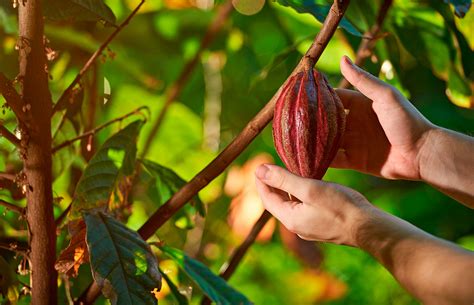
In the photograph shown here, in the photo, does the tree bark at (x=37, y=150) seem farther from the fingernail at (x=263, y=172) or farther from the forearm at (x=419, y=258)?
the forearm at (x=419, y=258)

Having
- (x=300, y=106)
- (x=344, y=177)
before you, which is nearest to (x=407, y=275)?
(x=300, y=106)

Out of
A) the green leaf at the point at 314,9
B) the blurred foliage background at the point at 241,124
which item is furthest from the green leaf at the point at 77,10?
the blurred foliage background at the point at 241,124

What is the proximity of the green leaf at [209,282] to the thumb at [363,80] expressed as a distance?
0.30 metres

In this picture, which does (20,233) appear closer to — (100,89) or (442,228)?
(100,89)

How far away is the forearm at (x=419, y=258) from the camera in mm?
702

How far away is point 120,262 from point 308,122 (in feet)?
0.79

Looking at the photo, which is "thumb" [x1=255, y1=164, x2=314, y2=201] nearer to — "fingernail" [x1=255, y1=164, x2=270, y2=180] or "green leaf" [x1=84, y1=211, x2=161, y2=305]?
"fingernail" [x1=255, y1=164, x2=270, y2=180]

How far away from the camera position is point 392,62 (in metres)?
1.28

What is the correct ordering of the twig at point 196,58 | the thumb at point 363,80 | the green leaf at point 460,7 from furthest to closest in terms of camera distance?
the twig at point 196,58 → the green leaf at point 460,7 → the thumb at point 363,80

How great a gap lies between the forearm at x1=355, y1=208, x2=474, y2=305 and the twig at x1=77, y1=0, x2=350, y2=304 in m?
0.14

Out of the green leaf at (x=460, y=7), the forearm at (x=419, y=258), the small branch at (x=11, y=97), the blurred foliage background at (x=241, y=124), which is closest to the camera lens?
the forearm at (x=419, y=258)

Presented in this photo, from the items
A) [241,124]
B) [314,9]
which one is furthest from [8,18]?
[241,124]

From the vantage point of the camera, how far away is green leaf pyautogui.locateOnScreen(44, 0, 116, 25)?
0.93 metres

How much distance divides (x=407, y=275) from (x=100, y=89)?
90cm
